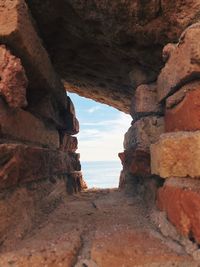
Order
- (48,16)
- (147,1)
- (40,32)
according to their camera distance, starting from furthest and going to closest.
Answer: (40,32), (48,16), (147,1)

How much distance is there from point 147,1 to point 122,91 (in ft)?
4.90

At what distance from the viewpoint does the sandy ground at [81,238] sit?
1294mm

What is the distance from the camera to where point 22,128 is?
187cm

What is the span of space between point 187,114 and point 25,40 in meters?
0.98

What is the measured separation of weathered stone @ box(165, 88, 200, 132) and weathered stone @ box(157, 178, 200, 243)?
28cm

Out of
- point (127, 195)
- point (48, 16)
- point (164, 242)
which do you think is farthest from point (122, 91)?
point (164, 242)

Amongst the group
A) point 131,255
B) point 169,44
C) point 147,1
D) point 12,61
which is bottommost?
point 131,255

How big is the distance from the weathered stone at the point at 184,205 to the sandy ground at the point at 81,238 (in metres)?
0.10

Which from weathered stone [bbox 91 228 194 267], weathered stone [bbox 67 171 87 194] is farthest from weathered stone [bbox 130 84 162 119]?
weathered stone [bbox 67 171 87 194]

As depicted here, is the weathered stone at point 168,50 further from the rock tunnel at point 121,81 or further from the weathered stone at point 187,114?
the weathered stone at point 187,114

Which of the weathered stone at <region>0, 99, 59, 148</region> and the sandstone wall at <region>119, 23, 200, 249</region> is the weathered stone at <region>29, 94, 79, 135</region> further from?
the sandstone wall at <region>119, 23, 200, 249</region>

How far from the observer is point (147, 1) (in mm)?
1771

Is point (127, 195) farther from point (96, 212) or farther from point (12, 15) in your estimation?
point (12, 15)

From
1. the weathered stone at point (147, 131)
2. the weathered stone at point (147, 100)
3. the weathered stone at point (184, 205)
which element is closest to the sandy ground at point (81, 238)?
the weathered stone at point (184, 205)
